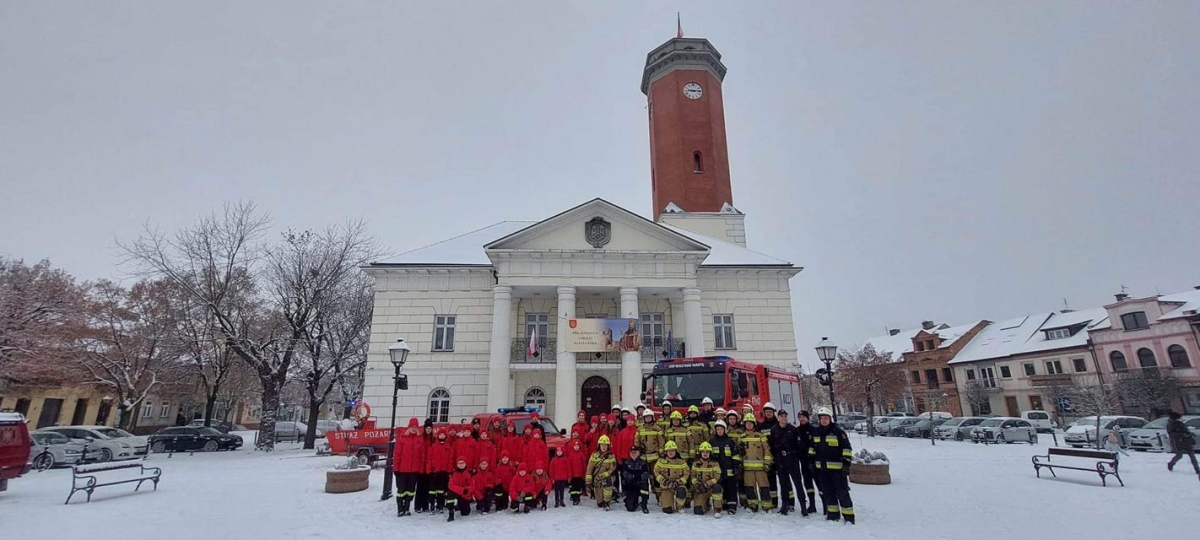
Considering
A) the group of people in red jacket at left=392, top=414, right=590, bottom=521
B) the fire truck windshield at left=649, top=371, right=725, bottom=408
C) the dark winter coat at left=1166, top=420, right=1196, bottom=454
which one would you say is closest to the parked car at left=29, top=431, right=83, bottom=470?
the group of people in red jacket at left=392, top=414, right=590, bottom=521

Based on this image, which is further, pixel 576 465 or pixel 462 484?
pixel 576 465

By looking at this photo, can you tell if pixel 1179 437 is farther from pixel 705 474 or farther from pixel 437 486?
pixel 437 486

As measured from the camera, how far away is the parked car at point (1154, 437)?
2062 centimetres

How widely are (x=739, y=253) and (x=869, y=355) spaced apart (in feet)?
94.5

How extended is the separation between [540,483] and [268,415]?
22.5m

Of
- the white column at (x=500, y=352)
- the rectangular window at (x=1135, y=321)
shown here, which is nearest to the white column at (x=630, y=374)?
the white column at (x=500, y=352)

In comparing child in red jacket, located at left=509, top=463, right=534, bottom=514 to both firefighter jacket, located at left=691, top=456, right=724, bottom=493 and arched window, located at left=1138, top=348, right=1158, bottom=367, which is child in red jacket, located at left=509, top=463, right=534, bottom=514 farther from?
arched window, located at left=1138, top=348, right=1158, bottom=367

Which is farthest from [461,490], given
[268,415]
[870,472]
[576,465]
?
[268,415]

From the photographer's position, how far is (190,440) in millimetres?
25453

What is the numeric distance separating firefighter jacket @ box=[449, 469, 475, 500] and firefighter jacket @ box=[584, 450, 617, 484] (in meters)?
2.14

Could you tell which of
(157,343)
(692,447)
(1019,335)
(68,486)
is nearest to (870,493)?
(692,447)

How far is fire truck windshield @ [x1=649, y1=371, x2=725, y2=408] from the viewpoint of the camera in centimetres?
1336

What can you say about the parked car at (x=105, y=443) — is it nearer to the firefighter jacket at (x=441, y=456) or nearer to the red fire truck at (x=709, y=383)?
the firefighter jacket at (x=441, y=456)

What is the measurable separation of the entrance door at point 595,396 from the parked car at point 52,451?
18134 mm
